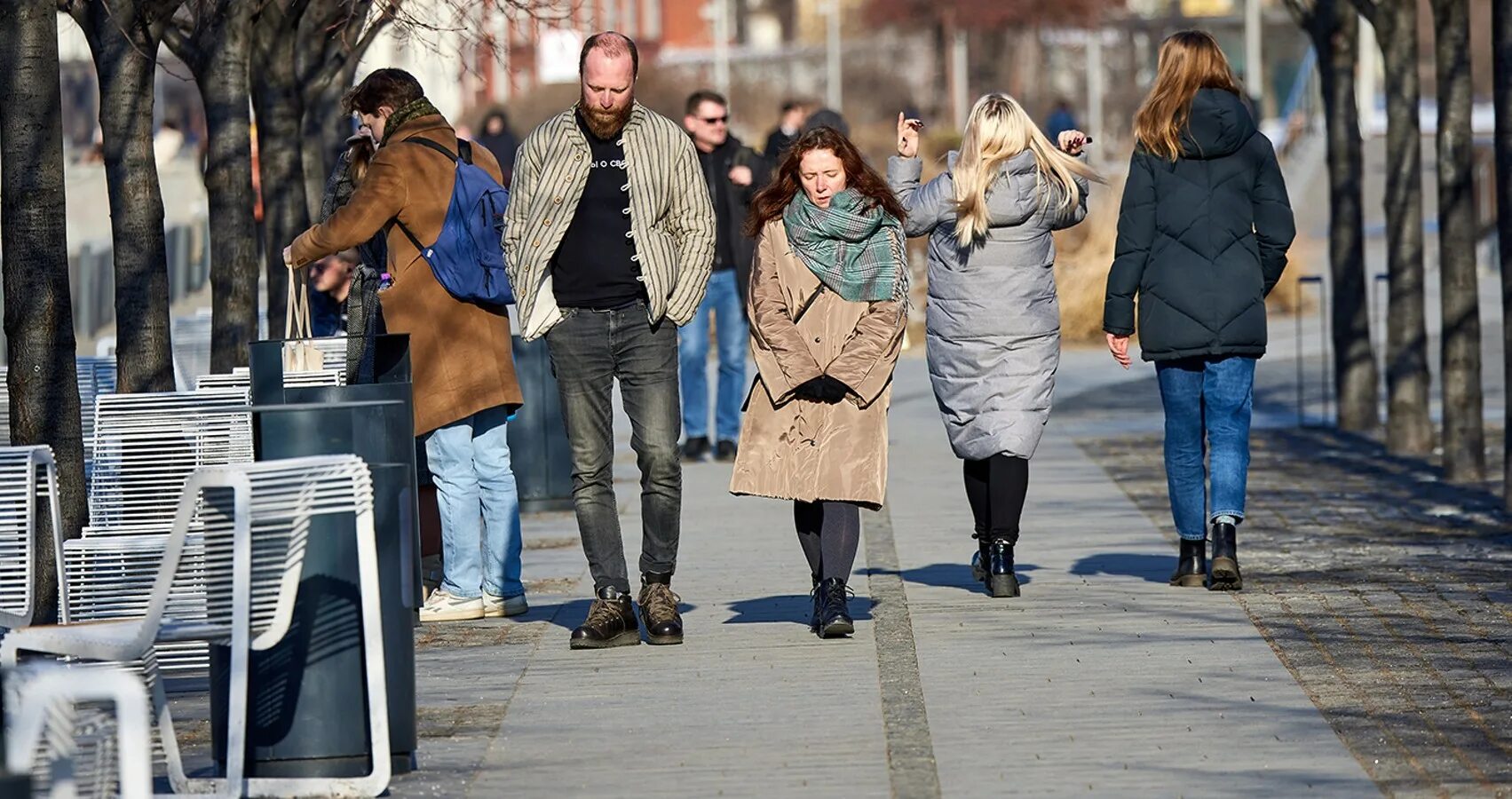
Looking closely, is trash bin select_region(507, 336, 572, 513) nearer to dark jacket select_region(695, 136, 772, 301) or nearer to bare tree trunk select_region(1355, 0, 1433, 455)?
dark jacket select_region(695, 136, 772, 301)

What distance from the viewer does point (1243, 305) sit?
960 centimetres

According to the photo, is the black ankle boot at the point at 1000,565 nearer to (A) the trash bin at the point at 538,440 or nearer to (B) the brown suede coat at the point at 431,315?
(B) the brown suede coat at the point at 431,315

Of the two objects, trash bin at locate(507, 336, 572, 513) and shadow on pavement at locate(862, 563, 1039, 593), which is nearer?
shadow on pavement at locate(862, 563, 1039, 593)

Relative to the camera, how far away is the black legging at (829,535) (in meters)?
8.77

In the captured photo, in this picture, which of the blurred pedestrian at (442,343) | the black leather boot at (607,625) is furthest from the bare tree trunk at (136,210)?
the black leather boot at (607,625)

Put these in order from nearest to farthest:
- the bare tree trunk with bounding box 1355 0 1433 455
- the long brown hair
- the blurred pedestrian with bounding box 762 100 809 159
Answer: the long brown hair, the bare tree trunk with bounding box 1355 0 1433 455, the blurred pedestrian with bounding box 762 100 809 159

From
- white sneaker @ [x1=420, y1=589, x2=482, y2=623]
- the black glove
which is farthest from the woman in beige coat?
white sneaker @ [x1=420, y1=589, x2=482, y2=623]

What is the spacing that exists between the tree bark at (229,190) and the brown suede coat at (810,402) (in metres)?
3.87

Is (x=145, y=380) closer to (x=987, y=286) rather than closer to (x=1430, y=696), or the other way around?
(x=987, y=286)

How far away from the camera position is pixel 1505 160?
1205 cm

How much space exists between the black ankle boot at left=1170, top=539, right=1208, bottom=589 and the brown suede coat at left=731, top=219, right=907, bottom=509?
1550 millimetres

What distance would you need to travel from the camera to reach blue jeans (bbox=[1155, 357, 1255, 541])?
9.66m

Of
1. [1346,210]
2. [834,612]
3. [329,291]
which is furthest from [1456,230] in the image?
[834,612]

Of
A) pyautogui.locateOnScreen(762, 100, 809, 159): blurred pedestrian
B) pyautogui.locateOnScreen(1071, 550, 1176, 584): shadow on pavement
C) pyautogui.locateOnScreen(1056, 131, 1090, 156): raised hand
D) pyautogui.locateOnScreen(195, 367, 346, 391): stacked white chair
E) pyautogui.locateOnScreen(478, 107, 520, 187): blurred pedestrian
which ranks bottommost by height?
pyautogui.locateOnScreen(1071, 550, 1176, 584): shadow on pavement
